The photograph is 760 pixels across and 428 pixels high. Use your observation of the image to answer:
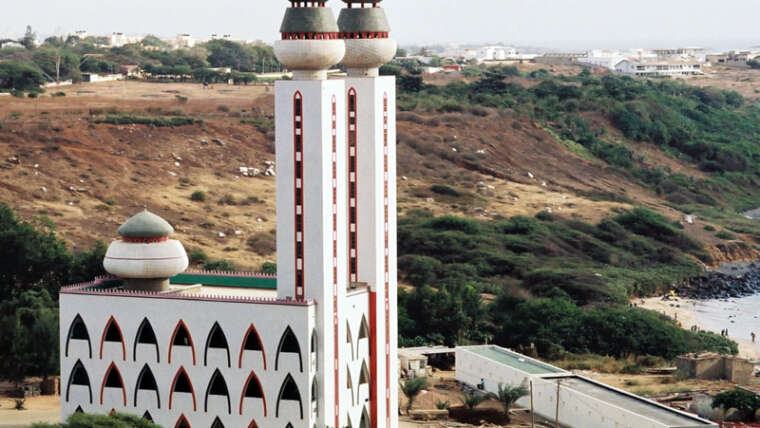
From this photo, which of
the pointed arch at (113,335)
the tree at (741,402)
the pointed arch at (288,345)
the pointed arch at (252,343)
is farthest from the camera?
the tree at (741,402)

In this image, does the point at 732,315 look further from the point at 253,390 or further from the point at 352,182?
the point at 253,390

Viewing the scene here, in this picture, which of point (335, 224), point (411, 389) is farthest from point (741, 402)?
point (335, 224)

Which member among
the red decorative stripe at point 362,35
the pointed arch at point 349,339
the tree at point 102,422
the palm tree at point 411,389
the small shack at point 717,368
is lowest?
the small shack at point 717,368

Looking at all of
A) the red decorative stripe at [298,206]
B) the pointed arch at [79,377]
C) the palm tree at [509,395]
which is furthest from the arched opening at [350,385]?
the palm tree at [509,395]

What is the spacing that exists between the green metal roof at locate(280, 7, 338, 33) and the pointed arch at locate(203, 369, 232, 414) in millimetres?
10145

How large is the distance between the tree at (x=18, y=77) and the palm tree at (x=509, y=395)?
72.5 meters

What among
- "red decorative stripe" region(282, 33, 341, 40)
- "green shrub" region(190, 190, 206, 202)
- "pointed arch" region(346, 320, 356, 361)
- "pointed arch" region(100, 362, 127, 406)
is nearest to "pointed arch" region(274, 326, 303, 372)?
"pointed arch" region(346, 320, 356, 361)

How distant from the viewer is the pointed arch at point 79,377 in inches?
1813

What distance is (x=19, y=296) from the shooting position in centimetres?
6353

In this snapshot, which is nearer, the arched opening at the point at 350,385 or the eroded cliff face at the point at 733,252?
the arched opening at the point at 350,385

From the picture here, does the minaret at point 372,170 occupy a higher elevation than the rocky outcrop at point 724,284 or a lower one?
higher

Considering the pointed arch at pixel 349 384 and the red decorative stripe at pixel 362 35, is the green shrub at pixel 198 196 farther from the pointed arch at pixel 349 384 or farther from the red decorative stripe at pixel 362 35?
the pointed arch at pixel 349 384

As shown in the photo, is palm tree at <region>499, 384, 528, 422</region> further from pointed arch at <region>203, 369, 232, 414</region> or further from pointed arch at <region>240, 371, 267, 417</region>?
pointed arch at <region>203, 369, 232, 414</region>

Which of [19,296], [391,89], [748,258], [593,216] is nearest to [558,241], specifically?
[593,216]
